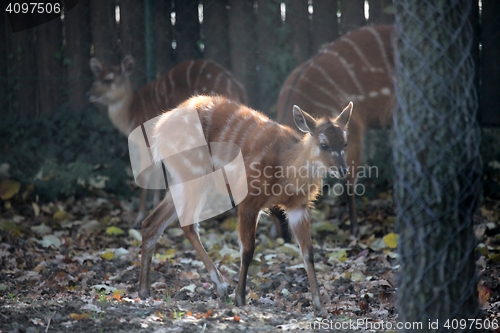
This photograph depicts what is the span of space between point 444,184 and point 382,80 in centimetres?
397

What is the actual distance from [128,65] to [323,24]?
2.34 m

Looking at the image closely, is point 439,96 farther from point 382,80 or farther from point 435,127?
point 382,80

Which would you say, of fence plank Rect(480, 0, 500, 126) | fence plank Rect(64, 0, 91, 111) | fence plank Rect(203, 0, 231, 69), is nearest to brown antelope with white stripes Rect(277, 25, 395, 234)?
fence plank Rect(480, 0, 500, 126)

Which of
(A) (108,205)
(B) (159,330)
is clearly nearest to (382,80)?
(A) (108,205)

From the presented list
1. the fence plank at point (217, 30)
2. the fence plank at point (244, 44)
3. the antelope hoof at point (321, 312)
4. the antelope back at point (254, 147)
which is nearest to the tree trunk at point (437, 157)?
the antelope hoof at point (321, 312)

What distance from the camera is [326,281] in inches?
192

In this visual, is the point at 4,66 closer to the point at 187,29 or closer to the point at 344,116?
the point at 187,29

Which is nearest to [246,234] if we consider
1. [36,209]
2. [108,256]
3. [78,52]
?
[108,256]

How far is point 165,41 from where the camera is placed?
311 inches

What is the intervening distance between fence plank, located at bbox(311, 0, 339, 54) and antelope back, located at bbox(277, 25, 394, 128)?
27.8 inches

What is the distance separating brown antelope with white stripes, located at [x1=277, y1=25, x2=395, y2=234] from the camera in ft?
21.9

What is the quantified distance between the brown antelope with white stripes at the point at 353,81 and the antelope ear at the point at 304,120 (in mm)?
1786

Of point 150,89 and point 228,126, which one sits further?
point 150,89

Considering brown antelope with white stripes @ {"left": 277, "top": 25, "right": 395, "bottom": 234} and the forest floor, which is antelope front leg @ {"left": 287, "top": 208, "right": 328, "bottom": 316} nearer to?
the forest floor
